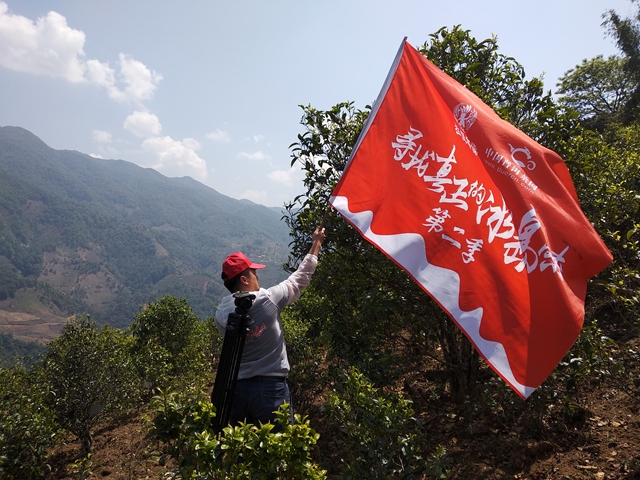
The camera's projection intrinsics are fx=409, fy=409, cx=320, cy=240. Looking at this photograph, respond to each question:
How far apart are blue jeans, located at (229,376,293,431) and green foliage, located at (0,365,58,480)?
4.70m

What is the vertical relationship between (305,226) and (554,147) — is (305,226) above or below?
below

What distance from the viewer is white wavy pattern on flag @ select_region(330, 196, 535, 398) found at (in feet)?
8.85

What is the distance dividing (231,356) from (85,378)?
292 inches

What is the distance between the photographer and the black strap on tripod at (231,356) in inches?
113

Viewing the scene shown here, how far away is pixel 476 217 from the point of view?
10.3ft

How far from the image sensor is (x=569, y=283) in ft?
9.79

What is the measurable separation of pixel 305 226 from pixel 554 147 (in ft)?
10.7

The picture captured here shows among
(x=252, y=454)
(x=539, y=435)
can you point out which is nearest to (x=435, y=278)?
(x=252, y=454)

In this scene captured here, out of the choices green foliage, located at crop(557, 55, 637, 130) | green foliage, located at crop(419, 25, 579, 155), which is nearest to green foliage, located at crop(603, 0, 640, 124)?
green foliage, located at crop(557, 55, 637, 130)

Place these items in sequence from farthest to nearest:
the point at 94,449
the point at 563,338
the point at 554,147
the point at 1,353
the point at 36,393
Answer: the point at 1,353, the point at 94,449, the point at 36,393, the point at 554,147, the point at 563,338

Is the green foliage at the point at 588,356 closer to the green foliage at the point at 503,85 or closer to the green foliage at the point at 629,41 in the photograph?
the green foliage at the point at 503,85

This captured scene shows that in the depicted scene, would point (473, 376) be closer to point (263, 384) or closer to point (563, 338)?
point (563, 338)

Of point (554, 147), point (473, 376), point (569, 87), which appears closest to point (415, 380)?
point (473, 376)

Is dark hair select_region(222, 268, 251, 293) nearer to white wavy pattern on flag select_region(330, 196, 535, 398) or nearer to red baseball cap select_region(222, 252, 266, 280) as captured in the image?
red baseball cap select_region(222, 252, 266, 280)
